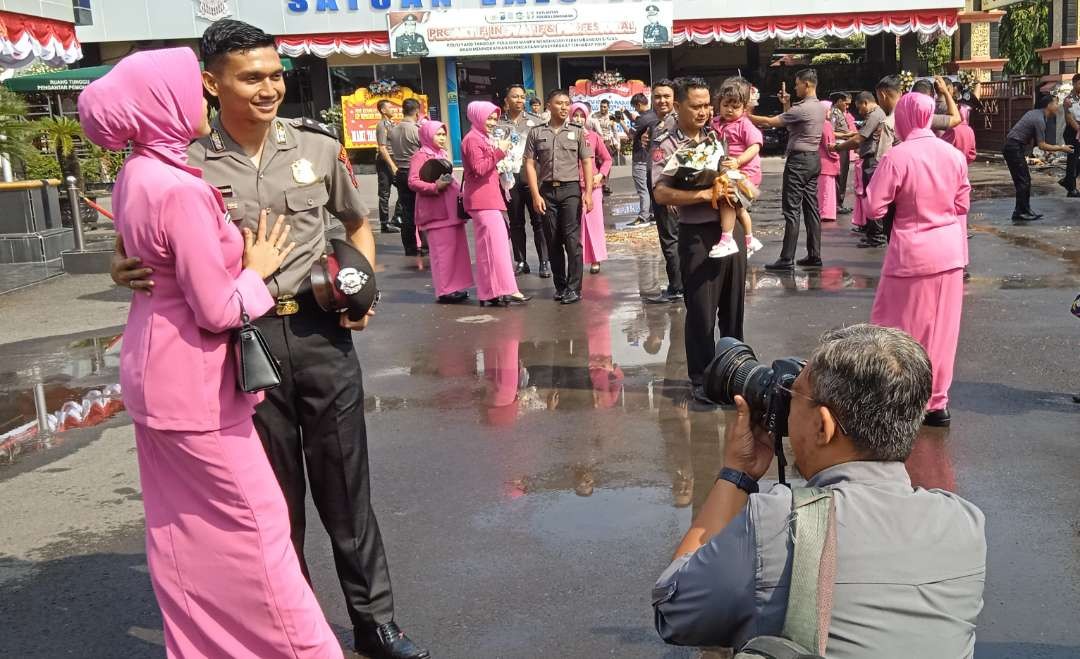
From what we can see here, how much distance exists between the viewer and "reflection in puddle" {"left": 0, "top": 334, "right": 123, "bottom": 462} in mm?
6734

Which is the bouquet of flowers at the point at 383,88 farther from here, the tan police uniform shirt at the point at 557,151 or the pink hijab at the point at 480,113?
the pink hijab at the point at 480,113

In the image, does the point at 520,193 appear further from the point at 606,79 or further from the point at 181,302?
the point at 606,79

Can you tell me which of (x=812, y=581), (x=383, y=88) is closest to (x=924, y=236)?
(x=812, y=581)

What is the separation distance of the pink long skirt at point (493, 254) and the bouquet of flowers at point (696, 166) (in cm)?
365

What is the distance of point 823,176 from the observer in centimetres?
1499

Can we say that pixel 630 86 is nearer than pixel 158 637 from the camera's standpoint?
No

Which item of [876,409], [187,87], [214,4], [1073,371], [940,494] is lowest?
[1073,371]

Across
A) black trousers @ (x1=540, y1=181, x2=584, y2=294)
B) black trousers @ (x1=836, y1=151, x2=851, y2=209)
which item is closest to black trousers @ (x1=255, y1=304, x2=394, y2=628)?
black trousers @ (x1=540, y1=181, x2=584, y2=294)

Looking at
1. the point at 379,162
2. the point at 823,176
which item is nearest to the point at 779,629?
the point at 823,176

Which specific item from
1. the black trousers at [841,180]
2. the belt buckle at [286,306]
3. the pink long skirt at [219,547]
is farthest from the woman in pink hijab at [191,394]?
the black trousers at [841,180]

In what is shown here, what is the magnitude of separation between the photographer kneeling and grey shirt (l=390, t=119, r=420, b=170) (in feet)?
39.6

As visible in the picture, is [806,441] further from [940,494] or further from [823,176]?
[823,176]

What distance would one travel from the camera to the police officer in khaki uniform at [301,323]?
11.2 feet

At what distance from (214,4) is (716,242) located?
2344cm
